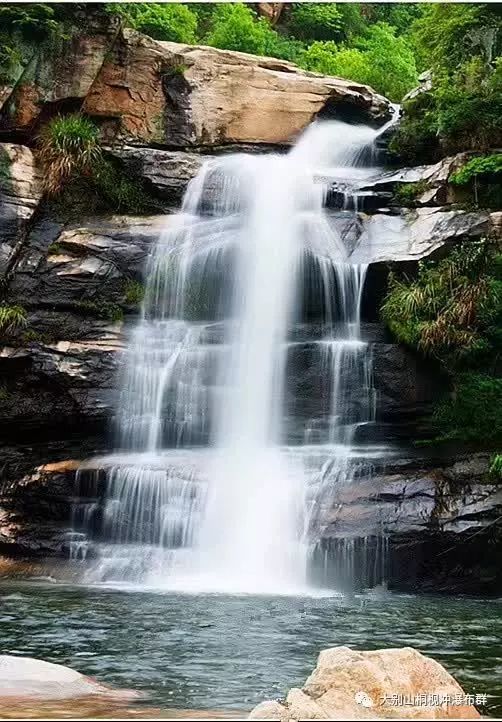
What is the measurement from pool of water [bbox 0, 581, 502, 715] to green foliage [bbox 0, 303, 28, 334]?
19.8 feet

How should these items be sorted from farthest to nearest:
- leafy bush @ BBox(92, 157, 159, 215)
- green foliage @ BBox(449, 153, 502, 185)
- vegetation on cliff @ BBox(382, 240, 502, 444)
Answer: leafy bush @ BBox(92, 157, 159, 215) → green foliage @ BBox(449, 153, 502, 185) → vegetation on cliff @ BBox(382, 240, 502, 444)

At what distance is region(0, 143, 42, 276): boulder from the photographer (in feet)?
59.3

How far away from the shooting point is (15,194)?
18703 millimetres

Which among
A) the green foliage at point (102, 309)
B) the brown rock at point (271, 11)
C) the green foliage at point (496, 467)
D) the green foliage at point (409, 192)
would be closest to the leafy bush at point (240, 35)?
the brown rock at point (271, 11)

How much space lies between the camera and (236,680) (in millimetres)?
7027

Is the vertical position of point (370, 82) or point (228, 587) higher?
point (370, 82)

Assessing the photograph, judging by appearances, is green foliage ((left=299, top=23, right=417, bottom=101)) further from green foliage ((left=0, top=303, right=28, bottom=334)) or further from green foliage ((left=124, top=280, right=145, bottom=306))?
green foliage ((left=0, top=303, right=28, bottom=334))

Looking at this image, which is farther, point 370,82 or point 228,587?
point 370,82

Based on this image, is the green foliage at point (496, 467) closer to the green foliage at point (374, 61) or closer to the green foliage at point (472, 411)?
the green foliage at point (472, 411)

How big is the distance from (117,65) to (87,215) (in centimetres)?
464

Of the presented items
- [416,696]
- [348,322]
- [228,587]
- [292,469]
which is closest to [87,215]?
[348,322]

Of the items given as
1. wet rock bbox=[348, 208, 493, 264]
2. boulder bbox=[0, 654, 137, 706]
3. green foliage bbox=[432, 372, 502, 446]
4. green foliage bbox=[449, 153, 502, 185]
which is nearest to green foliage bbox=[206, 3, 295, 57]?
wet rock bbox=[348, 208, 493, 264]

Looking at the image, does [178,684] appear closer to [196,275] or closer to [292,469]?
[292,469]

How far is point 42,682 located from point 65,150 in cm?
1521
